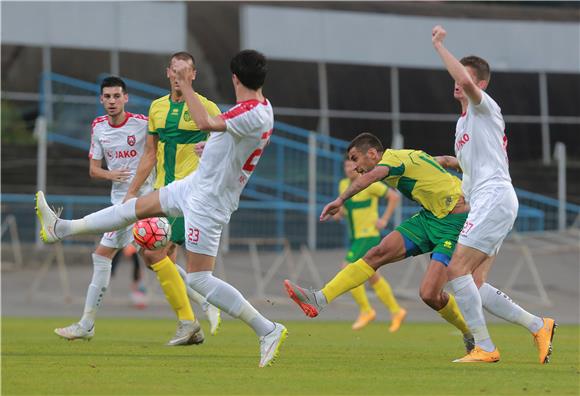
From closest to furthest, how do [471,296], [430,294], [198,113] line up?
1. [198,113]
2. [471,296]
3. [430,294]

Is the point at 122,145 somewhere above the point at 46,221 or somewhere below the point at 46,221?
above

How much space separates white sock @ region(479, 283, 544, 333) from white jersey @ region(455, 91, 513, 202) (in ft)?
3.39

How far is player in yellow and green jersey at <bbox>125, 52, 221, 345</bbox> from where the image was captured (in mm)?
12086

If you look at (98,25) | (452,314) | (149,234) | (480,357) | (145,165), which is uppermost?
(98,25)

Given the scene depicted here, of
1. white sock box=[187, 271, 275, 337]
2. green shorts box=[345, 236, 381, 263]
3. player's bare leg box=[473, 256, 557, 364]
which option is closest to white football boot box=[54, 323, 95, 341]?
white sock box=[187, 271, 275, 337]

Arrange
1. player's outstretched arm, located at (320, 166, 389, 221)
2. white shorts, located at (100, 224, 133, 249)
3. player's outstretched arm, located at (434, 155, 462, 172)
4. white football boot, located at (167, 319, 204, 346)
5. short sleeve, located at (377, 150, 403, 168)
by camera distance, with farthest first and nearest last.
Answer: white shorts, located at (100, 224, 133, 249) → white football boot, located at (167, 319, 204, 346) → player's outstretched arm, located at (434, 155, 462, 172) → short sleeve, located at (377, 150, 403, 168) → player's outstretched arm, located at (320, 166, 389, 221)

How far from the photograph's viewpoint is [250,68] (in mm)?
9742

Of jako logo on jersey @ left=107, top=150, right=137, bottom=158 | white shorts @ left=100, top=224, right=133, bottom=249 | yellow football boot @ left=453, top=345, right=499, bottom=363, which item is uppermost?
jako logo on jersey @ left=107, top=150, right=137, bottom=158

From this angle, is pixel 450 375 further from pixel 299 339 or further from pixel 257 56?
pixel 299 339

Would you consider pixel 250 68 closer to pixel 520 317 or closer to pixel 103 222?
pixel 103 222

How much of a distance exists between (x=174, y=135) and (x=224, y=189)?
2392mm

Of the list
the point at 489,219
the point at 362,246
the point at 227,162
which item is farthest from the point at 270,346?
the point at 362,246

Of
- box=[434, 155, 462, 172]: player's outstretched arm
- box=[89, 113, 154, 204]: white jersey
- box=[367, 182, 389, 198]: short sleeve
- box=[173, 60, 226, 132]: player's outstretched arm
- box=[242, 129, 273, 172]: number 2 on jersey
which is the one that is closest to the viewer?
box=[173, 60, 226, 132]: player's outstretched arm

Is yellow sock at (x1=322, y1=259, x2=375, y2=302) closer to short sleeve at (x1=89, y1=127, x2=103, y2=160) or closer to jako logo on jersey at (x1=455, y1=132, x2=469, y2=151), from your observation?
jako logo on jersey at (x1=455, y1=132, x2=469, y2=151)
